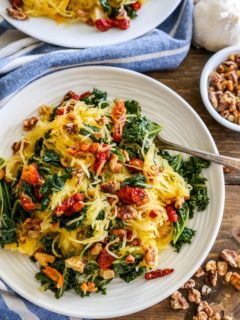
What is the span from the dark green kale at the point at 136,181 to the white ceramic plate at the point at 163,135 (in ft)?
1.95

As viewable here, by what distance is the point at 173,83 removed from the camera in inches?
209

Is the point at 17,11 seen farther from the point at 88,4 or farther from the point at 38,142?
the point at 38,142

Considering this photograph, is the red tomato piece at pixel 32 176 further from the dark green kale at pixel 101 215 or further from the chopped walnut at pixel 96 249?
the chopped walnut at pixel 96 249

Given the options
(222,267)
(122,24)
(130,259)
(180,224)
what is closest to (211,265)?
(222,267)

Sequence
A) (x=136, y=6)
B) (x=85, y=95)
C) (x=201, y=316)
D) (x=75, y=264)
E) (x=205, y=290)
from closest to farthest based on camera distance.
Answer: (x=75, y=264) → (x=201, y=316) → (x=205, y=290) → (x=85, y=95) → (x=136, y=6)

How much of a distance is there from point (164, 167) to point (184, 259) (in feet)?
2.46

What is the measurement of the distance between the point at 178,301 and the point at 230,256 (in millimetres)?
585

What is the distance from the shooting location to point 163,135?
4898 millimetres

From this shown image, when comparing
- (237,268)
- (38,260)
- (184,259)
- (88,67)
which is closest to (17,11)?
(88,67)

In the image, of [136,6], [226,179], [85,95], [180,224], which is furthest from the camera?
[136,6]

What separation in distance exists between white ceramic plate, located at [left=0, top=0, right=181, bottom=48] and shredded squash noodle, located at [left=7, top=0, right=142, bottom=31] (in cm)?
5

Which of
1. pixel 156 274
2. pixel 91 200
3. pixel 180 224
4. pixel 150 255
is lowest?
pixel 156 274

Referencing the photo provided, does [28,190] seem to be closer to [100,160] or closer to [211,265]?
[100,160]

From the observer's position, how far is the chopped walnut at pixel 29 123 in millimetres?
4789
